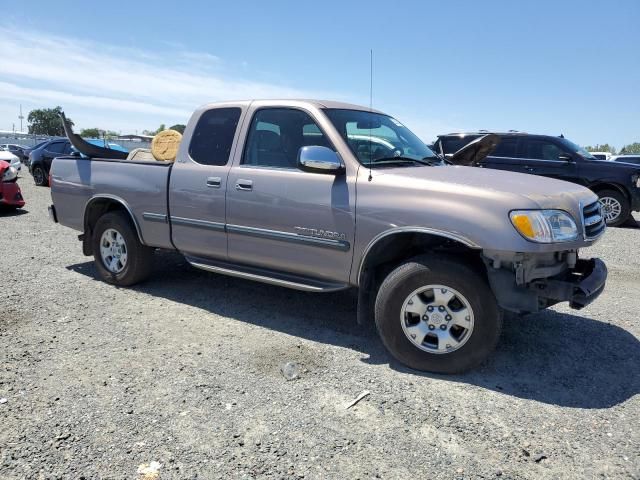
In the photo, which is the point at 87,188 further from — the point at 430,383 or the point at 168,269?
the point at 430,383

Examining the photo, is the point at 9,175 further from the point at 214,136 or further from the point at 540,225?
the point at 540,225

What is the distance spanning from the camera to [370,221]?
367cm

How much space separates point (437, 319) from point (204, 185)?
2.38 metres

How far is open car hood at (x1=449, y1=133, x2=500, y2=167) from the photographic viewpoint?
5.31 metres

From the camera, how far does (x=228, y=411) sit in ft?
9.93

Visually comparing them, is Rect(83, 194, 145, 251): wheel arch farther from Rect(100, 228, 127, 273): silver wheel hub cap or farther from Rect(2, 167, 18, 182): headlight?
Rect(2, 167, 18, 182): headlight

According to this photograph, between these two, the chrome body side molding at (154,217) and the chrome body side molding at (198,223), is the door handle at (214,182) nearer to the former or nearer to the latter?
the chrome body side molding at (198,223)

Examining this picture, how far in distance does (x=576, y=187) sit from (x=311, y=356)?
2390 mm

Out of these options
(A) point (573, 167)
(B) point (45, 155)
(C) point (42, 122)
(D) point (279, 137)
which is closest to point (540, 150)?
(A) point (573, 167)

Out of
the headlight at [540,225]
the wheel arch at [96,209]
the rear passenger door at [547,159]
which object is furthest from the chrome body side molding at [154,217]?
the rear passenger door at [547,159]

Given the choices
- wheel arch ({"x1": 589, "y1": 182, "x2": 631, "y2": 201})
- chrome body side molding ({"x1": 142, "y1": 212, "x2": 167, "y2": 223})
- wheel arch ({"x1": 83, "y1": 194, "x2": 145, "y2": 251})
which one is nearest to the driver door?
chrome body side molding ({"x1": 142, "y1": 212, "x2": 167, "y2": 223})

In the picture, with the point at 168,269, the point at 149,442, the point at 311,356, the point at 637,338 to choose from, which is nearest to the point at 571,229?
the point at 637,338

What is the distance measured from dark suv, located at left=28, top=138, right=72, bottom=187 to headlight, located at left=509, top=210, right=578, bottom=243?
626 inches

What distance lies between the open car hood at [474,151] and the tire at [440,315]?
222 cm
